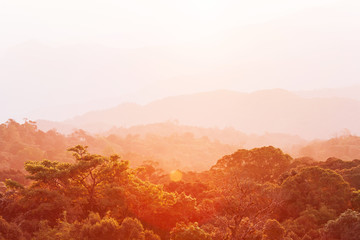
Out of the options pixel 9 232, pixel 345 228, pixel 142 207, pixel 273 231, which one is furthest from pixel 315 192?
pixel 9 232

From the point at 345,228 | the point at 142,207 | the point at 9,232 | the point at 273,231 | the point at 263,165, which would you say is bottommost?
the point at 263,165

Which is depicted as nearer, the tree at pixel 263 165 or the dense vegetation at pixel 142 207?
the dense vegetation at pixel 142 207

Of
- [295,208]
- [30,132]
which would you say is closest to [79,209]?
[295,208]

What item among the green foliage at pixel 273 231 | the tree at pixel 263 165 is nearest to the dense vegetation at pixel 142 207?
the green foliage at pixel 273 231

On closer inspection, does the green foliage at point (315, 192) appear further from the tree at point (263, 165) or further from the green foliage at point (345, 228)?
the tree at point (263, 165)

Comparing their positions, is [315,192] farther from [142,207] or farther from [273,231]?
[142,207]

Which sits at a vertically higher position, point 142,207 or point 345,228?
point 142,207

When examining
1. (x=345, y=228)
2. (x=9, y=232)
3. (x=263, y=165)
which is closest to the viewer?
(x=9, y=232)

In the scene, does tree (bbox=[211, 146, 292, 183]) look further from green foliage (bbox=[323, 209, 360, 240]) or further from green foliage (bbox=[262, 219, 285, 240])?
green foliage (bbox=[262, 219, 285, 240])

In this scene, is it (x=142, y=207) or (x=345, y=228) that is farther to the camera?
(x=142, y=207)

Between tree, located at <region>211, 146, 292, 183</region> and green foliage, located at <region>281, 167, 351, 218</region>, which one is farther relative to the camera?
tree, located at <region>211, 146, 292, 183</region>

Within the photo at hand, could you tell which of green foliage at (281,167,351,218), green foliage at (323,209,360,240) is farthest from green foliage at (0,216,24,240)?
green foliage at (281,167,351,218)

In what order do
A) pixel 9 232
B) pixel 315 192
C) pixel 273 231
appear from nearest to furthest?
pixel 9 232 < pixel 273 231 < pixel 315 192

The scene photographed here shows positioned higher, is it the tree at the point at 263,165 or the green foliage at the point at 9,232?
the green foliage at the point at 9,232
